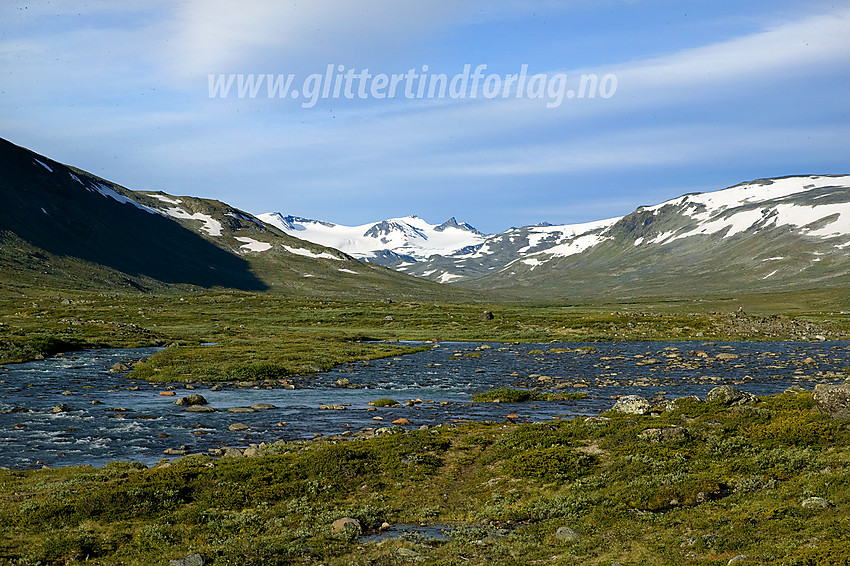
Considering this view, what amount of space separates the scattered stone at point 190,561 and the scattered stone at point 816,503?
1763 centimetres

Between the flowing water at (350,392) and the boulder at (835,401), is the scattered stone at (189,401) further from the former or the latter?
the boulder at (835,401)

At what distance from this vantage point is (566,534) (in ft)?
65.8

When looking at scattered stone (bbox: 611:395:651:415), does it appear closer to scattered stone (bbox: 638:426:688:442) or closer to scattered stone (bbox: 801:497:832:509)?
scattered stone (bbox: 638:426:688:442)

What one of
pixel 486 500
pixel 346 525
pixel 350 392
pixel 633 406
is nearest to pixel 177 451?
pixel 346 525

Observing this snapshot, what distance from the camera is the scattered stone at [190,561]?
18453 mm

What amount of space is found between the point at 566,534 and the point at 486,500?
16.3 feet

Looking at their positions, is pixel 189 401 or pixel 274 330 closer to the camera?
pixel 189 401

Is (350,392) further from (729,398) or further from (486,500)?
(486,500)

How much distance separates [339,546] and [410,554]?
8.12 feet

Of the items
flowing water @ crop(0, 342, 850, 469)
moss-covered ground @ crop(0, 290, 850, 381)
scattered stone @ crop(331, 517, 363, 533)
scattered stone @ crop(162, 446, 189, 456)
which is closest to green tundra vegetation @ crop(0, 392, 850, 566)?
scattered stone @ crop(331, 517, 363, 533)

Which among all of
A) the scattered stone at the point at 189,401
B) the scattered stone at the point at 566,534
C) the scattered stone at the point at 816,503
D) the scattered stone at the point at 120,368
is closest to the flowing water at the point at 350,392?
the scattered stone at the point at 120,368

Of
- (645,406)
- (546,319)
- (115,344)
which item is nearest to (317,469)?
(645,406)

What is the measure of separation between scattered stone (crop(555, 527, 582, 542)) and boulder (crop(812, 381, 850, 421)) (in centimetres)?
1636

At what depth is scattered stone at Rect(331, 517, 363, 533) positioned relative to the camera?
69.6 ft
